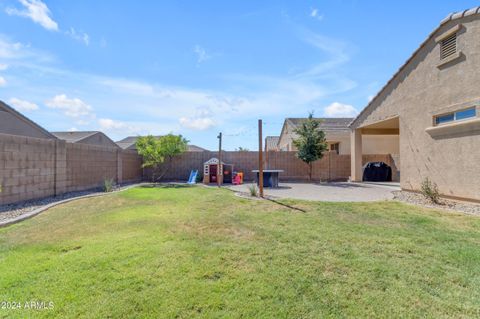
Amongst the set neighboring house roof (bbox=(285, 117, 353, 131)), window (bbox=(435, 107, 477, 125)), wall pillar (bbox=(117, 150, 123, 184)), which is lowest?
wall pillar (bbox=(117, 150, 123, 184))

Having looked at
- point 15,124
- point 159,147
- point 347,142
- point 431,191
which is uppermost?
point 15,124

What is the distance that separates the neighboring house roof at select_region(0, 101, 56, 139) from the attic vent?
744 inches

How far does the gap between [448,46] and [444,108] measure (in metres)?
2.00

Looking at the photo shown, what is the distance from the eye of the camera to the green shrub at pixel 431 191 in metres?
7.85

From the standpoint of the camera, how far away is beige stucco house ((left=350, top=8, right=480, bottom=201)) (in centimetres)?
714

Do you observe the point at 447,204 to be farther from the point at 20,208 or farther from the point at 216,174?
the point at 20,208

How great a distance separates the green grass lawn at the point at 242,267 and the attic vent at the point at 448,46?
556 cm

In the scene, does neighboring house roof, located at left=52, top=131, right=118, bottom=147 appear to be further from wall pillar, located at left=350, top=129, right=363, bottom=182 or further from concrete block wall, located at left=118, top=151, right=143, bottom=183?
wall pillar, located at left=350, top=129, right=363, bottom=182

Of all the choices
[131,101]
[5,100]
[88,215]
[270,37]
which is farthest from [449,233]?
[5,100]

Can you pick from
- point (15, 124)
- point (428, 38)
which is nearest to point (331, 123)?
point (428, 38)

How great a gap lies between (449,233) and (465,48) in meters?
6.19

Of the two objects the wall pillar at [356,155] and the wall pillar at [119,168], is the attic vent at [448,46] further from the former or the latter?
the wall pillar at [119,168]

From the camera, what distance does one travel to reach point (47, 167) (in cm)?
828

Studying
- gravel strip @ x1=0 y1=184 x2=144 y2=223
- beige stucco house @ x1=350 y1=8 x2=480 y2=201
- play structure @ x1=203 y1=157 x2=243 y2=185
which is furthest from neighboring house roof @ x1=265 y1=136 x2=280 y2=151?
gravel strip @ x1=0 y1=184 x2=144 y2=223
